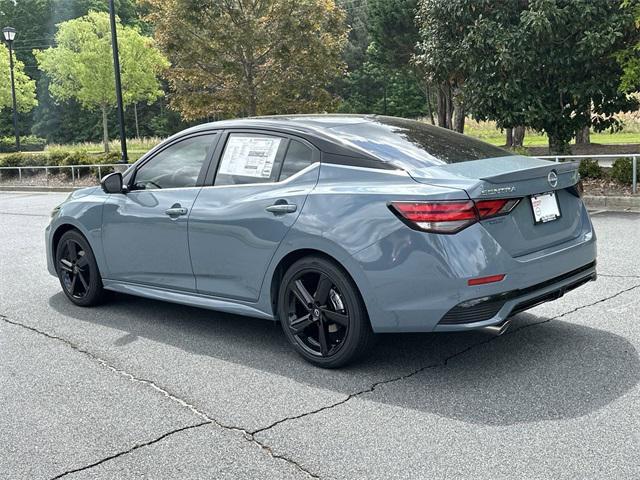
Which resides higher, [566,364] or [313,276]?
[313,276]

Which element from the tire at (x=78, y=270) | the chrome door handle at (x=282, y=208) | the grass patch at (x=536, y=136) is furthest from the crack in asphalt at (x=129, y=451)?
the grass patch at (x=536, y=136)

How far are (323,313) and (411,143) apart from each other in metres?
1.28

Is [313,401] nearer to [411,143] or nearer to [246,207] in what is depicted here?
[246,207]

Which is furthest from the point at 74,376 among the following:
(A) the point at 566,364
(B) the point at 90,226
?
(A) the point at 566,364

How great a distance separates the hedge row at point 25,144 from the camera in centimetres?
6766

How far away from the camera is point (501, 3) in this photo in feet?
49.6

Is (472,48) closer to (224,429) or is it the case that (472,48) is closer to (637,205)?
(637,205)

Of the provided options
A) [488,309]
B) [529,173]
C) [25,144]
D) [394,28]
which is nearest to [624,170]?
[529,173]

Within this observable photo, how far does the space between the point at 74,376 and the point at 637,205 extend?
968 cm

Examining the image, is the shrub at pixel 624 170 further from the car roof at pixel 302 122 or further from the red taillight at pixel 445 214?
the red taillight at pixel 445 214

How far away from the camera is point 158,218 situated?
209 inches

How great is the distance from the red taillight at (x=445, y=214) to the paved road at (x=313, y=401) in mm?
940

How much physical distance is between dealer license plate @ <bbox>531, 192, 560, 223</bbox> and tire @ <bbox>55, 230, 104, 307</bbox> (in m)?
3.69

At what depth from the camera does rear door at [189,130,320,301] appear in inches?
180
